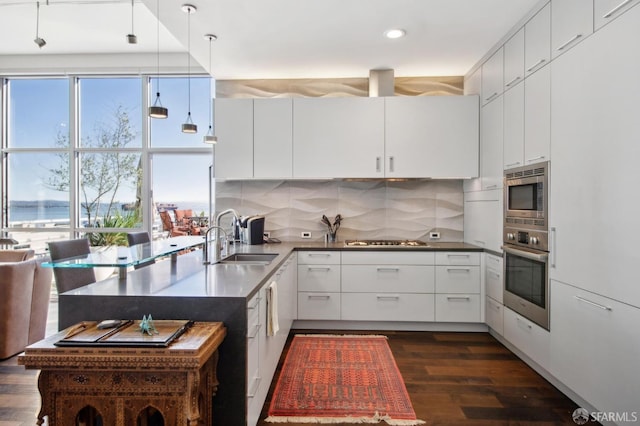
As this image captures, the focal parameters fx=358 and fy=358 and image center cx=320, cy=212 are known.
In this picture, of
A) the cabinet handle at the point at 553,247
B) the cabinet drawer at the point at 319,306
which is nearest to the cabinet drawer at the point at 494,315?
the cabinet handle at the point at 553,247

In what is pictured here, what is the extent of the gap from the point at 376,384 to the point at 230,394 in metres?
1.22

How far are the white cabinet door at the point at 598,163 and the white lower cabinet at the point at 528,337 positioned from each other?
1.65ft

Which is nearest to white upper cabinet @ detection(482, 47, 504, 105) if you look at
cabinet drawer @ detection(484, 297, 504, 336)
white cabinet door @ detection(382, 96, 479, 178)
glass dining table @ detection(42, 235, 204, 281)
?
white cabinet door @ detection(382, 96, 479, 178)

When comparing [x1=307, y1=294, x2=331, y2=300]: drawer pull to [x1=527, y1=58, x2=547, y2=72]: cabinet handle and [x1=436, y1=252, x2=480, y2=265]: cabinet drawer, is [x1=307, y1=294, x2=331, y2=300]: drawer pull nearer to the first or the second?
[x1=436, y1=252, x2=480, y2=265]: cabinet drawer

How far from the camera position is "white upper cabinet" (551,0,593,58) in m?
2.06

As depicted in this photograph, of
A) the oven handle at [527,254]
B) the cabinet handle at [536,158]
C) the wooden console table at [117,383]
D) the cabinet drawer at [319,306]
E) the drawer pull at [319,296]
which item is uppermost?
the cabinet handle at [536,158]

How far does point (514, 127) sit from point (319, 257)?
2.13 meters

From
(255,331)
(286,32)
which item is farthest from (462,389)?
(286,32)

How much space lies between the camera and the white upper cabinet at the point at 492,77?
10.6ft

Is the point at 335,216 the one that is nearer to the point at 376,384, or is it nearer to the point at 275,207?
the point at 275,207

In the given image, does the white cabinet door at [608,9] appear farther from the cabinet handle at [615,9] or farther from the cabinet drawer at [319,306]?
the cabinet drawer at [319,306]

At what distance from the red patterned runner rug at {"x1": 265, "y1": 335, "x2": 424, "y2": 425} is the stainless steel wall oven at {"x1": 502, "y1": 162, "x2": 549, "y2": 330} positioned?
1128 millimetres

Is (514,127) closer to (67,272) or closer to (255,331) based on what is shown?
(255,331)

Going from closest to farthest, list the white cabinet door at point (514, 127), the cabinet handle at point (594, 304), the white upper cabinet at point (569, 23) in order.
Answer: the cabinet handle at point (594, 304)
the white upper cabinet at point (569, 23)
the white cabinet door at point (514, 127)
